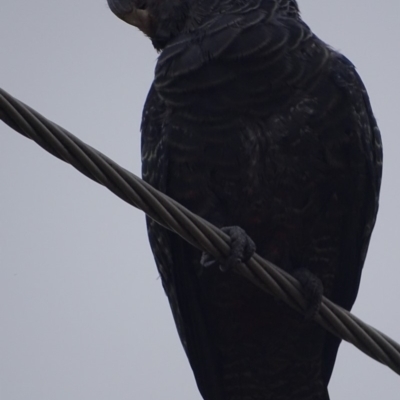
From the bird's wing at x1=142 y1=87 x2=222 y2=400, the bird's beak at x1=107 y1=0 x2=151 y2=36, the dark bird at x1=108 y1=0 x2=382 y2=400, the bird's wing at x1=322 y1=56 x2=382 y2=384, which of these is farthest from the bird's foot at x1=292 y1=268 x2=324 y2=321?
the bird's beak at x1=107 y1=0 x2=151 y2=36

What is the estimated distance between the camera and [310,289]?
421cm

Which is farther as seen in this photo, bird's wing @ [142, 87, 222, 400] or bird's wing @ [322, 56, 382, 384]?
bird's wing @ [142, 87, 222, 400]

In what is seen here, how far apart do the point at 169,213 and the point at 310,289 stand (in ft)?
4.40

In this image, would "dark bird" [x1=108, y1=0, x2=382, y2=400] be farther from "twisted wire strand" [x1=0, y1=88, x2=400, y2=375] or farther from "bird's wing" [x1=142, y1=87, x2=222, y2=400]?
"twisted wire strand" [x1=0, y1=88, x2=400, y2=375]

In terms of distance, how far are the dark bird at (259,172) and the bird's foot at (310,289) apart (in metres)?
0.12

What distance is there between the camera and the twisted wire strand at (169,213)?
9.24ft

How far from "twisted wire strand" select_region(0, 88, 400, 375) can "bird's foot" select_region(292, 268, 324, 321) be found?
0.52 ft

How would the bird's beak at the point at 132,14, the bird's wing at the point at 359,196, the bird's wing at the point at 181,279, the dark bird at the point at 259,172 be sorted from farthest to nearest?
the bird's beak at the point at 132,14, the bird's wing at the point at 181,279, the bird's wing at the point at 359,196, the dark bird at the point at 259,172

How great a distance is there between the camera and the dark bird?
14.5ft

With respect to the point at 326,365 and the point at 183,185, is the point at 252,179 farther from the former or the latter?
the point at 326,365

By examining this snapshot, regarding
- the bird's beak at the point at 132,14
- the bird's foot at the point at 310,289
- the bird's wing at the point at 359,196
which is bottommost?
the bird's foot at the point at 310,289

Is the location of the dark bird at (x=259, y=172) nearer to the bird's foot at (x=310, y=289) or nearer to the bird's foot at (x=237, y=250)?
the bird's foot at (x=310, y=289)

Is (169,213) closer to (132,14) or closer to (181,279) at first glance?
(181,279)

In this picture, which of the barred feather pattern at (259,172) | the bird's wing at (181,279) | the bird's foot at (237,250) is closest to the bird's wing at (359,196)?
the barred feather pattern at (259,172)
